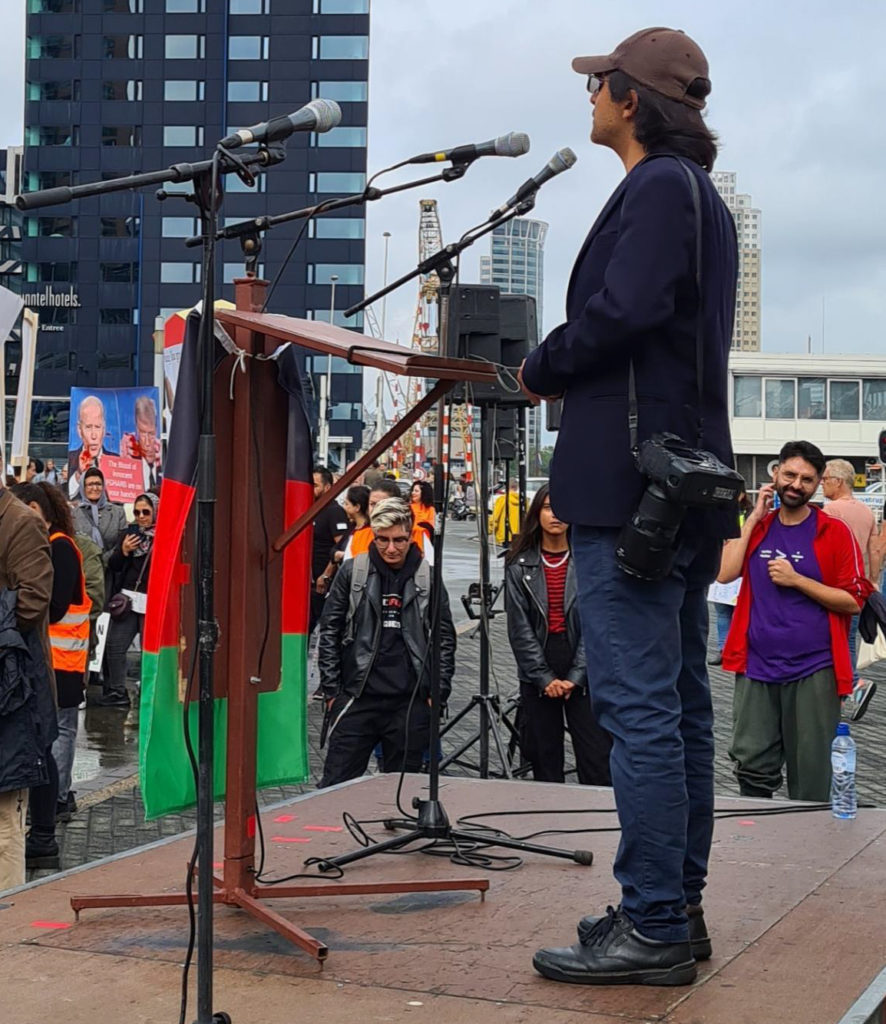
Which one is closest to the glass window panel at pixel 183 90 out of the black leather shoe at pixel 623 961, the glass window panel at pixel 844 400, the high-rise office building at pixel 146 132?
the high-rise office building at pixel 146 132

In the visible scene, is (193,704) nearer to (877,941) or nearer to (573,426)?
(573,426)

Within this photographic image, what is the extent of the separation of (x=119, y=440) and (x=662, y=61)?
1451cm

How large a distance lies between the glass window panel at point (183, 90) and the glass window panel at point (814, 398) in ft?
141

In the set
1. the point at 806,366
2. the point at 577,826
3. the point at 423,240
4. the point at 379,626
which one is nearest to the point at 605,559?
the point at 577,826

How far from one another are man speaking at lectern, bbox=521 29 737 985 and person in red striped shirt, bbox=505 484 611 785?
4302 millimetres

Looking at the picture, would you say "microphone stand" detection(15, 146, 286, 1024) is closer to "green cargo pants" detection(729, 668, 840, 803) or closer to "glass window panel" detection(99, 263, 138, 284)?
"green cargo pants" detection(729, 668, 840, 803)

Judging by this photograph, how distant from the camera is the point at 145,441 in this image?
1753 cm

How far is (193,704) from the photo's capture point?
4.52m

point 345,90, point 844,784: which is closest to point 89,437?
point 844,784

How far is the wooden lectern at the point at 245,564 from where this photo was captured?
4.39m

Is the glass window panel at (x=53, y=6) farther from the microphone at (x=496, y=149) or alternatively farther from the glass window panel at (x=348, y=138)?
the microphone at (x=496, y=149)

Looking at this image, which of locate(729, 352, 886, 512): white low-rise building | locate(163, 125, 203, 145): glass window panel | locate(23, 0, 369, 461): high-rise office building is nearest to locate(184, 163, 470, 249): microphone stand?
locate(729, 352, 886, 512): white low-rise building

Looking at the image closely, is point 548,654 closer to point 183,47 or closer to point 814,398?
point 814,398

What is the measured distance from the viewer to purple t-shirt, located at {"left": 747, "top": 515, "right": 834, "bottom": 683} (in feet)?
23.2
